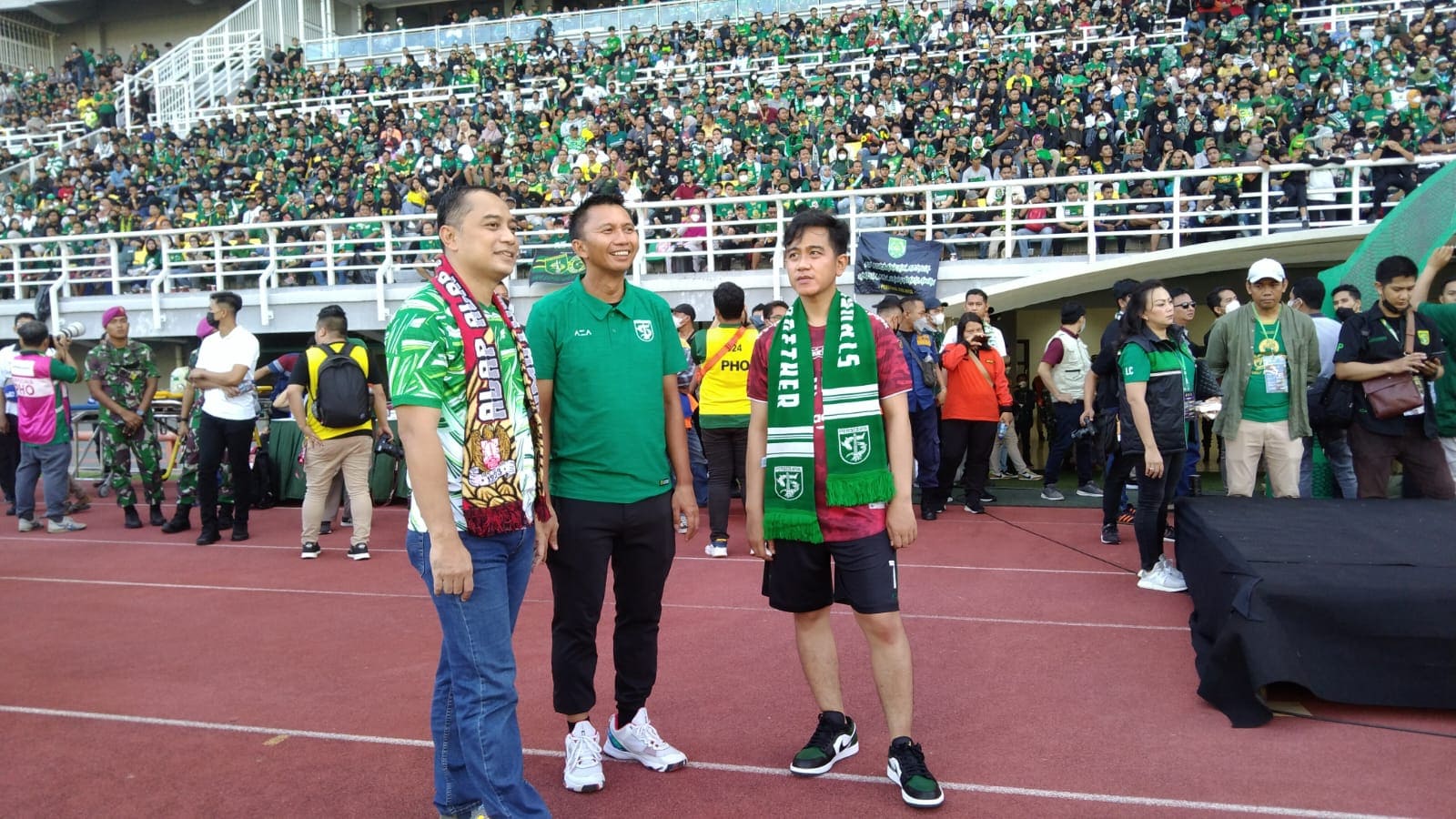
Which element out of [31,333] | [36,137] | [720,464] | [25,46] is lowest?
[720,464]

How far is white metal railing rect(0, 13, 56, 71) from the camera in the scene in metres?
31.4

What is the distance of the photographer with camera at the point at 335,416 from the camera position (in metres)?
7.18

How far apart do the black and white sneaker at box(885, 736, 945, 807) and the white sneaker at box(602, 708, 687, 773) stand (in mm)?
729

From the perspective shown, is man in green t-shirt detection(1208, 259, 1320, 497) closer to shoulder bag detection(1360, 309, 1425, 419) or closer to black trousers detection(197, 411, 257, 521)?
shoulder bag detection(1360, 309, 1425, 419)

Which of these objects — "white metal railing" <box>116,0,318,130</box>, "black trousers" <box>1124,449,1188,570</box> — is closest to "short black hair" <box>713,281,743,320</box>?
"black trousers" <box>1124,449,1188,570</box>

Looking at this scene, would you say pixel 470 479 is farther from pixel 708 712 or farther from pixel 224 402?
pixel 224 402

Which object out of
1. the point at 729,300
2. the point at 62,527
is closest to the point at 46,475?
the point at 62,527

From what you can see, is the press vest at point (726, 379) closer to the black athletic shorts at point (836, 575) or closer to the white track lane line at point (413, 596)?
the white track lane line at point (413, 596)

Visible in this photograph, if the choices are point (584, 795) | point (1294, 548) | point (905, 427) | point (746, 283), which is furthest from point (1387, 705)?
point (746, 283)

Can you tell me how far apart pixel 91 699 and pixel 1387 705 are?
17.1 feet

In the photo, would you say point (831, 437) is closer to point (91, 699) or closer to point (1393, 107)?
point (91, 699)

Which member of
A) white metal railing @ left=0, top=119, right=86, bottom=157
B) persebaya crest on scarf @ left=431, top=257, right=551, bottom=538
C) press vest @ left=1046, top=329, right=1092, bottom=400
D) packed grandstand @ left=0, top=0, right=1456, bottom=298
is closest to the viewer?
persebaya crest on scarf @ left=431, top=257, right=551, bottom=538

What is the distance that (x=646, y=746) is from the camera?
355cm

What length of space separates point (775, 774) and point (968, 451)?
592cm
